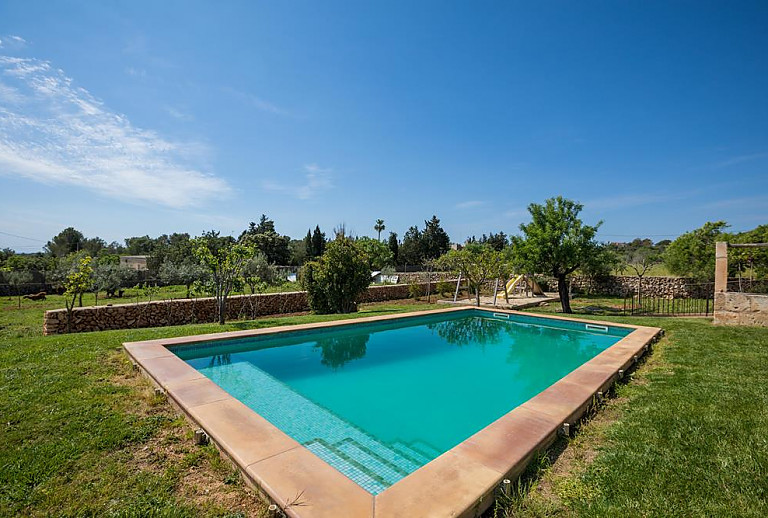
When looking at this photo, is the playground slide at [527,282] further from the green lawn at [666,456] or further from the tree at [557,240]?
the green lawn at [666,456]

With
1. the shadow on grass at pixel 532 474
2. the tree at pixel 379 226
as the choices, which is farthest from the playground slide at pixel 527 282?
the tree at pixel 379 226

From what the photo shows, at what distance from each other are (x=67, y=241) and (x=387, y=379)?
6028 cm

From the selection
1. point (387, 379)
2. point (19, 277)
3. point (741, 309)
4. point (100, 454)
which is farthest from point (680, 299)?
point (19, 277)

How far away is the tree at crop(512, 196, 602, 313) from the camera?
41.7ft

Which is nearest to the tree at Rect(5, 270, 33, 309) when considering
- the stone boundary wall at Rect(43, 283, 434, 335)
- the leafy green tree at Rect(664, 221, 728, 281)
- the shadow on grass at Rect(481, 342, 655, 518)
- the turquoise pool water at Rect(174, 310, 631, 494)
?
the stone boundary wall at Rect(43, 283, 434, 335)

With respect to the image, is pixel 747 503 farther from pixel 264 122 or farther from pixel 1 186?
pixel 1 186

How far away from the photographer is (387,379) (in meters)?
6.08

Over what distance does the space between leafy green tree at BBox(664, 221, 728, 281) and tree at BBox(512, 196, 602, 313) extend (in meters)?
10.1

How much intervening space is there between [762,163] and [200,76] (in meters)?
25.2

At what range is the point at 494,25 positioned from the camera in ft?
35.7

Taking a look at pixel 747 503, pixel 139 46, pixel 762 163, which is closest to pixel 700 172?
pixel 762 163

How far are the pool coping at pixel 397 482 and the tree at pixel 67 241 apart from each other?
182 feet

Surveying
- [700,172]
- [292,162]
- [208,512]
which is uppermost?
[700,172]

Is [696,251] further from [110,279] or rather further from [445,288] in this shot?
[110,279]
